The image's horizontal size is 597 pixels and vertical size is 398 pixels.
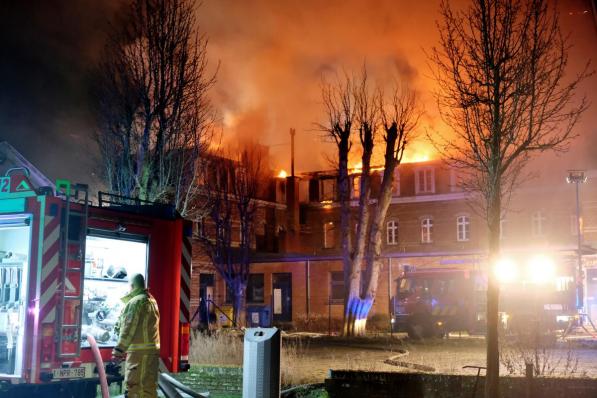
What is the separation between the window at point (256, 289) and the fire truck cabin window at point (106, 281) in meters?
32.2

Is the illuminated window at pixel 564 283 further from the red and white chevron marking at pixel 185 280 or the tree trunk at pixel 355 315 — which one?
the red and white chevron marking at pixel 185 280

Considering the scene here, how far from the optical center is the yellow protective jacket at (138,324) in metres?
7.52

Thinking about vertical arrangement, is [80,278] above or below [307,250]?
below

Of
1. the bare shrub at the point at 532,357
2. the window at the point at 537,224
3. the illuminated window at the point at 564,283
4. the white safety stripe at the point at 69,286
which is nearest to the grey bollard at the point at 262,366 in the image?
the white safety stripe at the point at 69,286

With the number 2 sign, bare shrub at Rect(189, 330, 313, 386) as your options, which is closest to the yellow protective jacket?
the number 2 sign

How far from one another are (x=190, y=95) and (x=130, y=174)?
2628 millimetres

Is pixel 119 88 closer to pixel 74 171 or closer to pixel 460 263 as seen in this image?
pixel 74 171

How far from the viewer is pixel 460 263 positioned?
3300 cm

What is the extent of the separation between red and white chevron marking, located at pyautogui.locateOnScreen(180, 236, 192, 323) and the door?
3040 cm

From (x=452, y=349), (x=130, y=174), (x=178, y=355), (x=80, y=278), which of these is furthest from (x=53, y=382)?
(x=452, y=349)

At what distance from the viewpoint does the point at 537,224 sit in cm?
3816

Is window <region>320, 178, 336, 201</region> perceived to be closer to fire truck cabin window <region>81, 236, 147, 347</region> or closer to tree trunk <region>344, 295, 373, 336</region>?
tree trunk <region>344, 295, 373, 336</region>

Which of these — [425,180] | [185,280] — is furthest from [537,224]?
[185,280]

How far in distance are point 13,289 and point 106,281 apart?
3.30ft
